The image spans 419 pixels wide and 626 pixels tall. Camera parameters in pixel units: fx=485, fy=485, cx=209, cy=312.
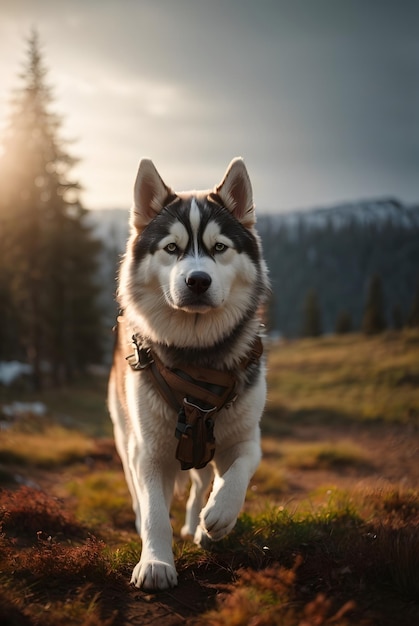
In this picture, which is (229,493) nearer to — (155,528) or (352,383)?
(155,528)

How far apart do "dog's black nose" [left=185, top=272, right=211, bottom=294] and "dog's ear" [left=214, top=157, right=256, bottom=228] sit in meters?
1.00

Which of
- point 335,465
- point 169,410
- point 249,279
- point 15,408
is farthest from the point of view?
point 15,408

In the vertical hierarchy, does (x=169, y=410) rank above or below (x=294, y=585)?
above

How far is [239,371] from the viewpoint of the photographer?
3.85m

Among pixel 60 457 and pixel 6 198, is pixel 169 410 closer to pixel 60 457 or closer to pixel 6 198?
pixel 60 457

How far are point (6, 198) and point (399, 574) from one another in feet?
73.6

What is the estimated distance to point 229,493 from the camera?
327 centimetres

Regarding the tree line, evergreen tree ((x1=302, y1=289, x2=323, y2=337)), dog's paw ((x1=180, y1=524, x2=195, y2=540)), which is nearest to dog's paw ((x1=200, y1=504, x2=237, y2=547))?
dog's paw ((x1=180, y1=524, x2=195, y2=540))

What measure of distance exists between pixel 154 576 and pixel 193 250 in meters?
2.24

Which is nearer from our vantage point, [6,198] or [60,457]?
[60,457]

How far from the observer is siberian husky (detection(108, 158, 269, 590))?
3506mm

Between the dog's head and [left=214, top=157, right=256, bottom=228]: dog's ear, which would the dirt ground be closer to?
the dog's head

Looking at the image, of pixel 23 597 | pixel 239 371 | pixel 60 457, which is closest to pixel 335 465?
pixel 60 457

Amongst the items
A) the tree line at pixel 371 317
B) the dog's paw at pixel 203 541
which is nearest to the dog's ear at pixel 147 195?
the dog's paw at pixel 203 541
